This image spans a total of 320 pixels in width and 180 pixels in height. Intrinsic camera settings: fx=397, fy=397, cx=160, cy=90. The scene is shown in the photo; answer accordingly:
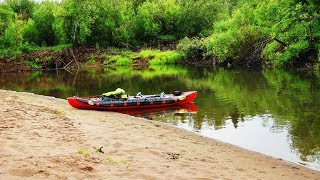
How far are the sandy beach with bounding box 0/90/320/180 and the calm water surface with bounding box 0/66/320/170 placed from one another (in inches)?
64.0

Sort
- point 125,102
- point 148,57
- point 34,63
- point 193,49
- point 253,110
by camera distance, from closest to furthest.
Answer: point 253,110 < point 125,102 < point 193,49 < point 34,63 < point 148,57

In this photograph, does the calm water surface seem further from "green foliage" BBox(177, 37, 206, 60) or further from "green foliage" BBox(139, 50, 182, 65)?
"green foliage" BBox(139, 50, 182, 65)

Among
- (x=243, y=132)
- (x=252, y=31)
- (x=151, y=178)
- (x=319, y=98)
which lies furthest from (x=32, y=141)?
(x=252, y=31)

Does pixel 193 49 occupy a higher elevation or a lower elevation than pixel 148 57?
higher

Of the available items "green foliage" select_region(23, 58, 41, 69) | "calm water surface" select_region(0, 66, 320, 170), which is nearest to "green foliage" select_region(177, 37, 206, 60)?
"calm water surface" select_region(0, 66, 320, 170)

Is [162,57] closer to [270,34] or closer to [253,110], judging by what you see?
[270,34]

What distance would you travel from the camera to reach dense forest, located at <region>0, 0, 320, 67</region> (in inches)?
1896

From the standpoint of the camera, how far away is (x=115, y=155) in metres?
10.6

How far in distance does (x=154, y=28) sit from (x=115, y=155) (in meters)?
65.2

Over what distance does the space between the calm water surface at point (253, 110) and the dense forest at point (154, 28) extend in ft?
36.6

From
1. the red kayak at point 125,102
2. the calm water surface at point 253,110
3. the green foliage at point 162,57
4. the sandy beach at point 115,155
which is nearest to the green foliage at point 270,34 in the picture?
the calm water surface at point 253,110

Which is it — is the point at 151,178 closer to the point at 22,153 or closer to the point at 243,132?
the point at 22,153

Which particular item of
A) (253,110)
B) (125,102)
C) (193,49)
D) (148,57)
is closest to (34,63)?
(148,57)

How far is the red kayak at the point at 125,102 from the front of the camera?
2183 cm
